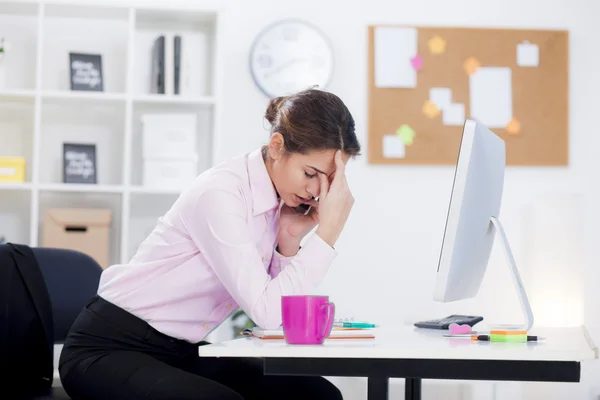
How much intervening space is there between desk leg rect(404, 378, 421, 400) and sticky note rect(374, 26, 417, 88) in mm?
2222

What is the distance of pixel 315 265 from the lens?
161cm

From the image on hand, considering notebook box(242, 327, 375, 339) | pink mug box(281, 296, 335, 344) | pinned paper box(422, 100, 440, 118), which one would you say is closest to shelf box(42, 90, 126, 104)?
pinned paper box(422, 100, 440, 118)

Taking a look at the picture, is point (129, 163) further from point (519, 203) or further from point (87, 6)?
point (519, 203)

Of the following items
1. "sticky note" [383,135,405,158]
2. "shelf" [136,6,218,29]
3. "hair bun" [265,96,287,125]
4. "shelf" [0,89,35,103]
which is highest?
"shelf" [136,6,218,29]

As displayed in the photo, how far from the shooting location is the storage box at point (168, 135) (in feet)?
11.5

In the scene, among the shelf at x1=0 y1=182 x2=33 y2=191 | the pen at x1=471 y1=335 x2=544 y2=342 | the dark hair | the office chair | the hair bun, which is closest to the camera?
the pen at x1=471 y1=335 x2=544 y2=342

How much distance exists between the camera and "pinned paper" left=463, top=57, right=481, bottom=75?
3875 mm

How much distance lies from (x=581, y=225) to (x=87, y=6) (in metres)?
2.26

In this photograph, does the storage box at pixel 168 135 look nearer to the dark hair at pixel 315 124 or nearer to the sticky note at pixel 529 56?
the sticky note at pixel 529 56

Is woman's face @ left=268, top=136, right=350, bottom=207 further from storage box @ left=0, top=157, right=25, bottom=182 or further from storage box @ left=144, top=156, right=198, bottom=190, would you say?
storage box @ left=0, top=157, right=25, bottom=182

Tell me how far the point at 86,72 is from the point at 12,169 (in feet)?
1.71

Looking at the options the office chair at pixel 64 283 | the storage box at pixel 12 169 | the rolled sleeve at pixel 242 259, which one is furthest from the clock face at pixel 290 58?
the rolled sleeve at pixel 242 259

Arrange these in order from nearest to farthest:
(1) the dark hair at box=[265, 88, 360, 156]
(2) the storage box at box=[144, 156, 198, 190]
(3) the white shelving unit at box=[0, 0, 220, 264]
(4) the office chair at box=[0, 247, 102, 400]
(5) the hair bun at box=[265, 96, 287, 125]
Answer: (1) the dark hair at box=[265, 88, 360, 156]
(5) the hair bun at box=[265, 96, 287, 125]
(4) the office chair at box=[0, 247, 102, 400]
(2) the storage box at box=[144, 156, 198, 190]
(3) the white shelving unit at box=[0, 0, 220, 264]

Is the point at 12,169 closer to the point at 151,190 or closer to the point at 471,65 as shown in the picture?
the point at 151,190
